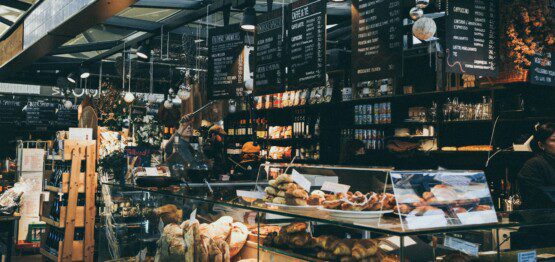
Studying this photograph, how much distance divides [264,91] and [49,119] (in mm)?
11308

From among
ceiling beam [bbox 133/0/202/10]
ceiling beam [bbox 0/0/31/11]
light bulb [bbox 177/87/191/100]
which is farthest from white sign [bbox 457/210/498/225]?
ceiling beam [bbox 0/0/31/11]

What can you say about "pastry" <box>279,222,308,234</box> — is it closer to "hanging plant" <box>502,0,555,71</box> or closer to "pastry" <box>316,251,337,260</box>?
"pastry" <box>316,251,337,260</box>

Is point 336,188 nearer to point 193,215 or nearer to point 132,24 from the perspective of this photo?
point 193,215

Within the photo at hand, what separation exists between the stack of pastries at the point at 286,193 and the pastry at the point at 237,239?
0.29m

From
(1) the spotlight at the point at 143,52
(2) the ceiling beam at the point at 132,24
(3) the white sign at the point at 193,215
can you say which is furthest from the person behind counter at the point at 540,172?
(1) the spotlight at the point at 143,52

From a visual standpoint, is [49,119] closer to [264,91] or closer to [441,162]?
[264,91]

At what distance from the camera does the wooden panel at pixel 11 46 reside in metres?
6.10

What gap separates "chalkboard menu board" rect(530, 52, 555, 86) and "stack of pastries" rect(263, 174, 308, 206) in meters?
3.45

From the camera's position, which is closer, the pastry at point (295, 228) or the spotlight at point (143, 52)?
the pastry at point (295, 228)

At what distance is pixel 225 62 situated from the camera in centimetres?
668

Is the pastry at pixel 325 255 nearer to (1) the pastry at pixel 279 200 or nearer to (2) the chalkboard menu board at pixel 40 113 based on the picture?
(1) the pastry at pixel 279 200

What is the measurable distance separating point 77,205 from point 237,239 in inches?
153

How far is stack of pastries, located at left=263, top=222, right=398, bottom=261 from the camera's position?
2295 mm

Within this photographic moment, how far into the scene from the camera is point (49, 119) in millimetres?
15078
